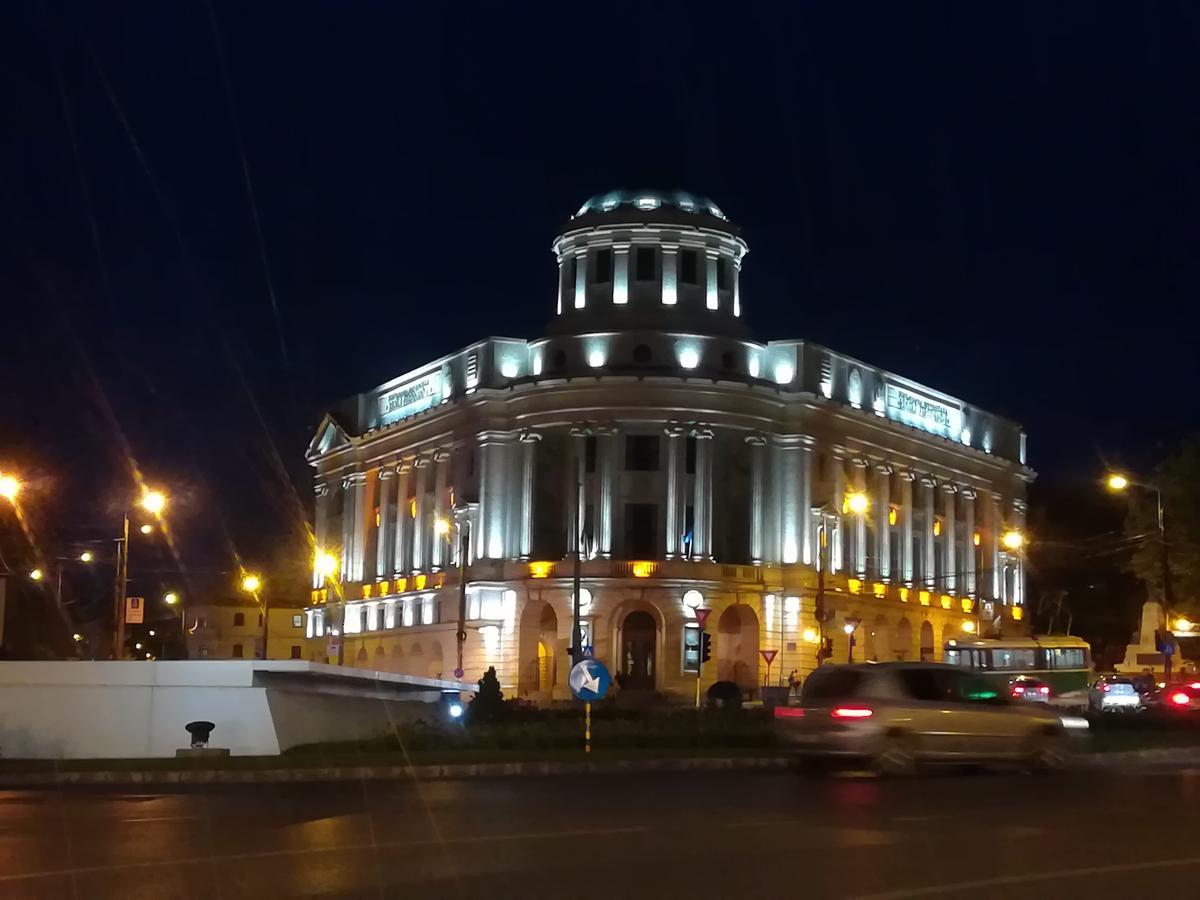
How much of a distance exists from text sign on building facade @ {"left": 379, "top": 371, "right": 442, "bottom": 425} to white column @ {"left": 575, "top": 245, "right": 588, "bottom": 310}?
939 cm

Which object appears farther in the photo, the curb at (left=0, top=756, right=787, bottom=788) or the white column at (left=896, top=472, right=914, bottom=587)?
the white column at (left=896, top=472, right=914, bottom=587)

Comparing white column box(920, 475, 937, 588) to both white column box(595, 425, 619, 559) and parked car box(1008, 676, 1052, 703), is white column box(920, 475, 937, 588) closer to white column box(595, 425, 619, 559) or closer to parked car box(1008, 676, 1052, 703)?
white column box(595, 425, 619, 559)

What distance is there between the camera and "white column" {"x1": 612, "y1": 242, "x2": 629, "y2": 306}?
80438mm

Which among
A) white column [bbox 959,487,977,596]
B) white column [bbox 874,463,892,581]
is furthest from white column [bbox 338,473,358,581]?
white column [bbox 959,487,977,596]

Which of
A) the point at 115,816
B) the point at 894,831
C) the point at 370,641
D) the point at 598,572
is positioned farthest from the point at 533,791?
the point at 370,641

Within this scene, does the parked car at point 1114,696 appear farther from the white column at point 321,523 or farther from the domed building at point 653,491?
the white column at point 321,523

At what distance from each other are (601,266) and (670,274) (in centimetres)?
376

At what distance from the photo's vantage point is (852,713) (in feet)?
71.5

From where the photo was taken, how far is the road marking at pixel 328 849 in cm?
1131

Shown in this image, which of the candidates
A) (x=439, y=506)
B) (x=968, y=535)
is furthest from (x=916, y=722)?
(x=968, y=535)

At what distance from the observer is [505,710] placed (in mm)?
39688

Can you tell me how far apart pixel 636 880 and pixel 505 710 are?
2915 cm

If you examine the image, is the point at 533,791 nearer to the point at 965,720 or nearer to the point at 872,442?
the point at 965,720

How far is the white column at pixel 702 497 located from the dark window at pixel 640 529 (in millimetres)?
1965
